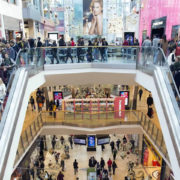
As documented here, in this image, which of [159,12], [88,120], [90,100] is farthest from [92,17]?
[88,120]

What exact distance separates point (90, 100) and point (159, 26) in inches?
278

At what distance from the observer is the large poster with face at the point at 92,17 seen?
1503cm

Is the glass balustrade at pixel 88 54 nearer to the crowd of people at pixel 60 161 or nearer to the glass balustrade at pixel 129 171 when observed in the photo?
the glass balustrade at pixel 129 171

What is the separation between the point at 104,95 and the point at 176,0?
26.8 ft

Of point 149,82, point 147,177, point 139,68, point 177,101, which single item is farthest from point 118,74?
point 147,177

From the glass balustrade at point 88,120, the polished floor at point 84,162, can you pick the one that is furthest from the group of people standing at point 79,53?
the polished floor at point 84,162

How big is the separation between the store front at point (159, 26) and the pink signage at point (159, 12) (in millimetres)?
288

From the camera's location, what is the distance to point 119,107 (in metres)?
12.1

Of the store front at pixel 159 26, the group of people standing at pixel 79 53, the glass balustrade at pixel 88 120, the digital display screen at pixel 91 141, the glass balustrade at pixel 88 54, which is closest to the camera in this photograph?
the glass balustrade at pixel 88 54

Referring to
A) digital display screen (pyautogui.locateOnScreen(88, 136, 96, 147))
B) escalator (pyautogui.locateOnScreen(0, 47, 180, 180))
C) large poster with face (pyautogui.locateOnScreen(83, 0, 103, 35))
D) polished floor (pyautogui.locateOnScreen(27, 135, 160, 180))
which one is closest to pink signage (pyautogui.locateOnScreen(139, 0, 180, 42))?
large poster with face (pyautogui.locateOnScreen(83, 0, 103, 35))

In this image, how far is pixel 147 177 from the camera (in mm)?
11945

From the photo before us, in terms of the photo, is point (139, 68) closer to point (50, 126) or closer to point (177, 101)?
point (177, 101)

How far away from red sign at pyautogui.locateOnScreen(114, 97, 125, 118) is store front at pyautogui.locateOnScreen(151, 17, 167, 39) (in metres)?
5.35

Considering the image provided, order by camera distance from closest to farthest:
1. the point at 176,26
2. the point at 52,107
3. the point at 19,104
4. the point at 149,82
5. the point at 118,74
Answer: the point at 19,104
the point at 149,82
the point at 118,74
the point at 176,26
the point at 52,107
